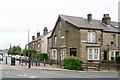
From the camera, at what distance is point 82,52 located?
138 ft

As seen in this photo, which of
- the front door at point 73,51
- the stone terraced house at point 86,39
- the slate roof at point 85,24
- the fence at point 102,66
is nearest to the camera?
the fence at point 102,66

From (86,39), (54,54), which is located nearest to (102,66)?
(86,39)

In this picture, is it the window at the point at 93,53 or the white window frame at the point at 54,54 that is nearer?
the window at the point at 93,53

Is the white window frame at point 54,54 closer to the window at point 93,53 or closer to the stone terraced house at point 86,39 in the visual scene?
the stone terraced house at point 86,39

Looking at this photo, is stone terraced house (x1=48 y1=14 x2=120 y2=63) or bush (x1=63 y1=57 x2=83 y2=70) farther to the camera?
stone terraced house (x1=48 y1=14 x2=120 y2=63)

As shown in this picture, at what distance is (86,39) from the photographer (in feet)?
139

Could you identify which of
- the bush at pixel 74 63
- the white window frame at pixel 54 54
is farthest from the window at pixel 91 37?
the white window frame at pixel 54 54

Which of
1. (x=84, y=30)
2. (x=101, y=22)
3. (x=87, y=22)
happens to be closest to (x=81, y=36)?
(x=84, y=30)

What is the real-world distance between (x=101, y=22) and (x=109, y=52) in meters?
6.66

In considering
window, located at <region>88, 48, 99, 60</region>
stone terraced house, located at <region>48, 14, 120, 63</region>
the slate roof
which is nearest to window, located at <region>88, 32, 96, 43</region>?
stone terraced house, located at <region>48, 14, 120, 63</region>

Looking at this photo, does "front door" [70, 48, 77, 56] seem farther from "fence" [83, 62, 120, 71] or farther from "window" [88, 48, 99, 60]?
"fence" [83, 62, 120, 71]

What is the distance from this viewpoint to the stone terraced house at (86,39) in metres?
42.3

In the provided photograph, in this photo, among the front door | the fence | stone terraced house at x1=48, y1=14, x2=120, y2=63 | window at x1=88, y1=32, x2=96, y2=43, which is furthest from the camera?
the front door

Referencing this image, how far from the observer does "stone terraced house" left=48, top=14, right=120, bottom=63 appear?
42.3 m
